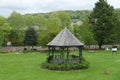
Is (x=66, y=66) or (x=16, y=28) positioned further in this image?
(x=16, y=28)

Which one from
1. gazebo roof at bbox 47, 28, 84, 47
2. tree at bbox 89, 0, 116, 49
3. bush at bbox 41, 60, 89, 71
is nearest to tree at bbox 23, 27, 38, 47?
tree at bbox 89, 0, 116, 49

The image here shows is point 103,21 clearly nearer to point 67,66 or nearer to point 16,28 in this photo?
point 16,28

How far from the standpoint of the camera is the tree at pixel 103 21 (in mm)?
68125

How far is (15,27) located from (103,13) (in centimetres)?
2532

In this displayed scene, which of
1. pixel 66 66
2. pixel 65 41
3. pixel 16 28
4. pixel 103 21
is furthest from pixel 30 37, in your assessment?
pixel 66 66

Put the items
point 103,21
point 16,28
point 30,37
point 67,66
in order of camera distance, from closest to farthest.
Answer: point 67,66, point 103,21, point 30,37, point 16,28

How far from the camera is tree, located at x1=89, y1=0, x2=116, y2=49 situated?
68.1 meters

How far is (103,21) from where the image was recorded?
68688 millimetres

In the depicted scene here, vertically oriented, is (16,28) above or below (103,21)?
below

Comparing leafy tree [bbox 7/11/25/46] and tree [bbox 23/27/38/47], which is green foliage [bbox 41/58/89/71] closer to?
tree [bbox 23/27/38/47]

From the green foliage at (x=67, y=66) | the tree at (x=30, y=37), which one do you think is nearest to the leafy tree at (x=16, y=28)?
the tree at (x=30, y=37)

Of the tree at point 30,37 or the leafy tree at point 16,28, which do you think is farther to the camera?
the leafy tree at point 16,28

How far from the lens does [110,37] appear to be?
68.8 meters

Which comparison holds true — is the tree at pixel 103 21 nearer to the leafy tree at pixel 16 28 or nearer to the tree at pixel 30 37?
the tree at pixel 30 37
